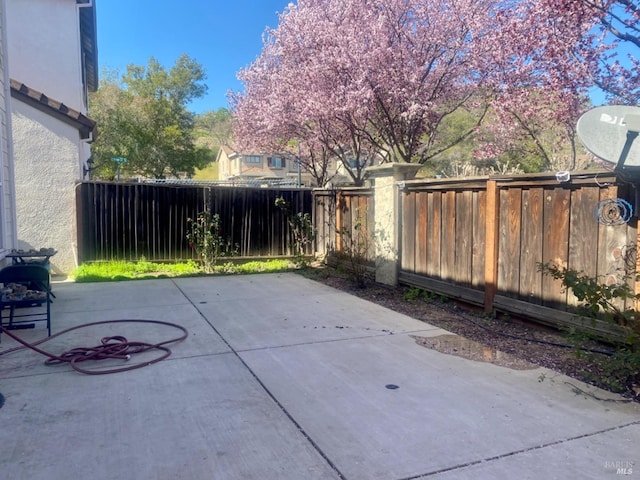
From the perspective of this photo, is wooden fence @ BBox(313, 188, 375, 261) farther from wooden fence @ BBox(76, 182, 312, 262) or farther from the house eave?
the house eave

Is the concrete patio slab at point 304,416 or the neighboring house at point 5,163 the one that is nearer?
the concrete patio slab at point 304,416

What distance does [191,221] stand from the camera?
1044 cm

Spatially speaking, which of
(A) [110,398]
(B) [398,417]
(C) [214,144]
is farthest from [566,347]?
(C) [214,144]

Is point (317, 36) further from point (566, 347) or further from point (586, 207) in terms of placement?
point (566, 347)

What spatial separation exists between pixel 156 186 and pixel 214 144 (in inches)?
2916

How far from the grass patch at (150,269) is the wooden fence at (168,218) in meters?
0.21

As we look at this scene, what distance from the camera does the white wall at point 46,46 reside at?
12.3m

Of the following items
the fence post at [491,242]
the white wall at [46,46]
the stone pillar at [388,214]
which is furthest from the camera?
the white wall at [46,46]

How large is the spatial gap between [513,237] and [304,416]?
3618 millimetres

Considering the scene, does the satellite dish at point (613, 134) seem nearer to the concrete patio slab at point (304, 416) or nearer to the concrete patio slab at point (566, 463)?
the concrete patio slab at point (304, 416)

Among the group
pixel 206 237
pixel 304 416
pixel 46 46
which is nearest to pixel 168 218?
pixel 206 237

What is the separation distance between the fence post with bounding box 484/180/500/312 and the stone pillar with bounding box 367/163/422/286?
2.11 m

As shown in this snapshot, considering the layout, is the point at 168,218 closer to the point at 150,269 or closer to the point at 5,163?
the point at 150,269

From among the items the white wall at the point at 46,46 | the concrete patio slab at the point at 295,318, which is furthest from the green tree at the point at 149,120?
the concrete patio slab at the point at 295,318
